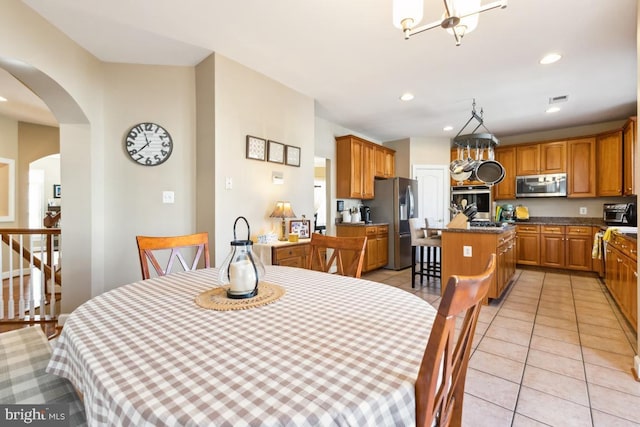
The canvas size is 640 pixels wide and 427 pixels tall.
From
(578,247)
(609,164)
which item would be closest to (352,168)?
(578,247)

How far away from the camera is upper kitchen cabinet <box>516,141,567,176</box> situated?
16.1 feet

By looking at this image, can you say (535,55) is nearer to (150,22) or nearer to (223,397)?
(150,22)

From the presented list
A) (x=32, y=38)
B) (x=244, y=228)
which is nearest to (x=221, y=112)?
(x=244, y=228)

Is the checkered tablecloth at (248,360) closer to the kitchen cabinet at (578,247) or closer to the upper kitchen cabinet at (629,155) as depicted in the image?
the upper kitchen cabinet at (629,155)

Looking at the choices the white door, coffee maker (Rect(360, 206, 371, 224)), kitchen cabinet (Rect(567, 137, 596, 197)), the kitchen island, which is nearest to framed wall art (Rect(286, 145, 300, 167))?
the kitchen island

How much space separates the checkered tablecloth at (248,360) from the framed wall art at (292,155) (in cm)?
251

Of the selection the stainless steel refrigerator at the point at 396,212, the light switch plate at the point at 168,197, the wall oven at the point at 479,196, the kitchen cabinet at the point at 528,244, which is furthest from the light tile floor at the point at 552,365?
the light switch plate at the point at 168,197

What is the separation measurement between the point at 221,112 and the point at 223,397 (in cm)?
269

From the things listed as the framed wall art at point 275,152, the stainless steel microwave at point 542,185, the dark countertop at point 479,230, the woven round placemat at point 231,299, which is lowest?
the woven round placemat at point 231,299

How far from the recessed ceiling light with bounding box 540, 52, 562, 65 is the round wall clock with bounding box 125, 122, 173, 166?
376cm

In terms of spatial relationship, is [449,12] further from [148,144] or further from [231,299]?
[148,144]
